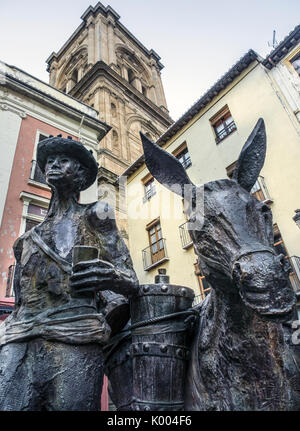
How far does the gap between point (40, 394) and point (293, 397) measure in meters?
1.22

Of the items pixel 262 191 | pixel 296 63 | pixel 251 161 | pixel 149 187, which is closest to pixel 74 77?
pixel 149 187

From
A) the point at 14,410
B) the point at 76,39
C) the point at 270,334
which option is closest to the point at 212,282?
the point at 270,334

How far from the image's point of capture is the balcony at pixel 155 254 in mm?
14587

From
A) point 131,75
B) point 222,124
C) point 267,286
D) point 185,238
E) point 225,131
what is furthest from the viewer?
point 131,75

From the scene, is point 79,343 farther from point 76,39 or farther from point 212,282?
point 76,39

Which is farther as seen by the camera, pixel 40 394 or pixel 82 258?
pixel 82 258

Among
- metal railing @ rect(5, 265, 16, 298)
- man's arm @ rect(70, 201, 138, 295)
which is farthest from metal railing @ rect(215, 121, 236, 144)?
man's arm @ rect(70, 201, 138, 295)

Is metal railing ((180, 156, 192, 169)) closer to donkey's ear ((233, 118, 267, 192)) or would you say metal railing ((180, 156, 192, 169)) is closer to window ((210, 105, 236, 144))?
window ((210, 105, 236, 144))

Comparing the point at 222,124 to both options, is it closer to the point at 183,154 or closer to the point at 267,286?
the point at 183,154

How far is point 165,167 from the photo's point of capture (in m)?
1.90

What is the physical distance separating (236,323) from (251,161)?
998 mm

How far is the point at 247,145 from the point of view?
1.86 m

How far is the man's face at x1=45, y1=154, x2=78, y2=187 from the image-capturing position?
2.05 meters

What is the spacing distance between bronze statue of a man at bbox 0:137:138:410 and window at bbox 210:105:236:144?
12.3 metres
